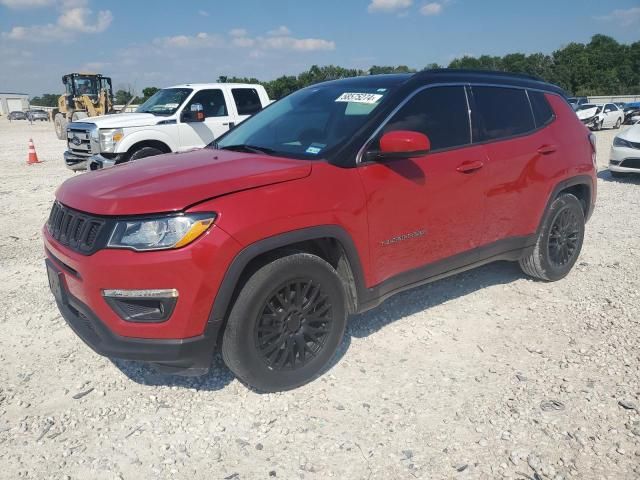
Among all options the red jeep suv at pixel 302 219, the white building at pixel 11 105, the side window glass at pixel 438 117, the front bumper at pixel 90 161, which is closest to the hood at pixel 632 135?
the red jeep suv at pixel 302 219

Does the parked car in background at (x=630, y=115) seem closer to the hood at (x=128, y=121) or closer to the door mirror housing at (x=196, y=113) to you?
the door mirror housing at (x=196, y=113)

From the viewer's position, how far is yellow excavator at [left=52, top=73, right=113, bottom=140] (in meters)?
24.3

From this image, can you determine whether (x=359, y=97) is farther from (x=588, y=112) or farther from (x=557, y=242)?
(x=588, y=112)

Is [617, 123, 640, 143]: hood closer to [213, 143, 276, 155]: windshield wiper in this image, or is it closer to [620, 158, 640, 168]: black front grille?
[620, 158, 640, 168]: black front grille

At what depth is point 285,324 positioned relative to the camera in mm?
2822

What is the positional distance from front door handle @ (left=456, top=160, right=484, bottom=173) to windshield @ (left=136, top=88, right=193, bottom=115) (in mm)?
7101

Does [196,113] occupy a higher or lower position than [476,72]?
lower

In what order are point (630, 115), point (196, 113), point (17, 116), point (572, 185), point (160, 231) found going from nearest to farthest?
point (160, 231), point (572, 185), point (196, 113), point (630, 115), point (17, 116)

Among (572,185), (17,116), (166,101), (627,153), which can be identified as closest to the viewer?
(572,185)

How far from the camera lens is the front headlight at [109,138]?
336 inches

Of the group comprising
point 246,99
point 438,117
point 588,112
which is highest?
point 246,99

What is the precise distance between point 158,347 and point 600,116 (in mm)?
27036

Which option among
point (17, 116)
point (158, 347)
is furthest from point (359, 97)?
point (17, 116)

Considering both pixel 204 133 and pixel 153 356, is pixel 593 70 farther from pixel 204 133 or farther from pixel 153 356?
pixel 153 356
